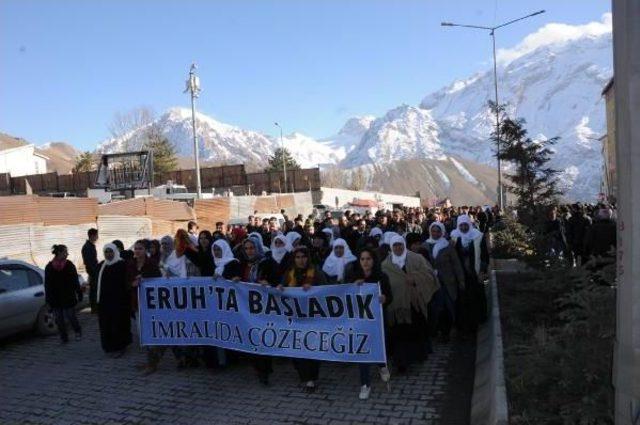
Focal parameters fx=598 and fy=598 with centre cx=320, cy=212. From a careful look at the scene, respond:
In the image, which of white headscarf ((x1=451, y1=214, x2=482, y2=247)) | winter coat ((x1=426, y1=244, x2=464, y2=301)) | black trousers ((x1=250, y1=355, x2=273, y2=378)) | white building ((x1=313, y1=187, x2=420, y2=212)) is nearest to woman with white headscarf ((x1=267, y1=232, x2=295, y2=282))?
black trousers ((x1=250, y1=355, x2=273, y2=378))

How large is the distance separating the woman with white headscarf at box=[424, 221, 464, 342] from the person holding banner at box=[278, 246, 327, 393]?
6.96ft

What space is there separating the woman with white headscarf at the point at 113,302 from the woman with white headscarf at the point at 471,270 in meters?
4.77

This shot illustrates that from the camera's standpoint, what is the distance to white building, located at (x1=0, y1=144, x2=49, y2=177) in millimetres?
68188

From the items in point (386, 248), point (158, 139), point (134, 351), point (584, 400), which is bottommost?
point (134, 351)

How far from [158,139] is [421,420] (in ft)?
240

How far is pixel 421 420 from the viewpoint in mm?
5578

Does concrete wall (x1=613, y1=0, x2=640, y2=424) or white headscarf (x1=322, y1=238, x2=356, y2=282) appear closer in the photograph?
concrete wall (x1=613, y1=0, x2=640, y2=424)

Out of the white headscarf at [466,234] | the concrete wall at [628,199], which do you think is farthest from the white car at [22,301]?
the concrete wall at [628,199]

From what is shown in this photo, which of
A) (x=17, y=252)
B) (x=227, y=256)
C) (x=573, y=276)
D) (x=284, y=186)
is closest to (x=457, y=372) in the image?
(x=573, y=276)

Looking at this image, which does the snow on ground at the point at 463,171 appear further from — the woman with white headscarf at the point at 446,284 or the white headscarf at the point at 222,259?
the white headscarf at the point at 222,259

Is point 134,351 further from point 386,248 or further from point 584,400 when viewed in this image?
point 584,400

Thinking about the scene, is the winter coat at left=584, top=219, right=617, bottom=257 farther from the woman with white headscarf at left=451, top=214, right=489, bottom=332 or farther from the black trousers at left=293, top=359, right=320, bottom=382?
the black trousers at left=293, top=359, right=320, bottom=382

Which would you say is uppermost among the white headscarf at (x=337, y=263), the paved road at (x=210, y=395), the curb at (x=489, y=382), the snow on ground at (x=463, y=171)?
the snow on ground at (x=463, y=171)

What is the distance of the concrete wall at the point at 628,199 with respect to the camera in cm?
321
